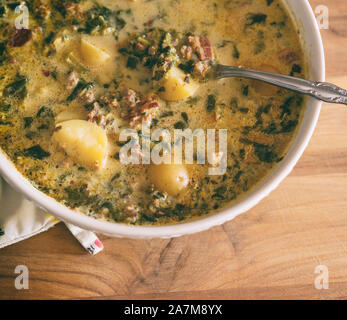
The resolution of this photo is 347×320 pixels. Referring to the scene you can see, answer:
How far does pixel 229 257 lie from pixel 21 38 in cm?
122

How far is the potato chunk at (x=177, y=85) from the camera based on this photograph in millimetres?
1584

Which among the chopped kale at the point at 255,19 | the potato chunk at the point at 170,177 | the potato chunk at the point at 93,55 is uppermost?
the chopped kale at the point at 255,19

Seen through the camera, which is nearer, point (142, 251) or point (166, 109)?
point (166, 109)

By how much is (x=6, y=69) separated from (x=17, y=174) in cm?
44

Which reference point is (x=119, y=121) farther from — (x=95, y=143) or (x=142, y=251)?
(x=142, y=251)

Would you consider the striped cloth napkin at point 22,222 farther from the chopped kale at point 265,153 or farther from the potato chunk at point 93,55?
the chopped kale at point 265,153

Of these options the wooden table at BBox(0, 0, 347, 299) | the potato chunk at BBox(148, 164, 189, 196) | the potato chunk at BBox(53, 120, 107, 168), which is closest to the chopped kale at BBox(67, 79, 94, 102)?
the potato chunk at BBox(53, 120, 107, 168)

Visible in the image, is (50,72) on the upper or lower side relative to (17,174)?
upper

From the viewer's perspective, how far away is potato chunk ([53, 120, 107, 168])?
1.53 m

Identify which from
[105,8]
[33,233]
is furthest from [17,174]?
[105,8]

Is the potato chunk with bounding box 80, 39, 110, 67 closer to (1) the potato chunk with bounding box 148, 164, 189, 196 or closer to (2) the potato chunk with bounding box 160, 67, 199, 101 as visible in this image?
(2) the potato chunk with bounding box 160, 67, 199, 101

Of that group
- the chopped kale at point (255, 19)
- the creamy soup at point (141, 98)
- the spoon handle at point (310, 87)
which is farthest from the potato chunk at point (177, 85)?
the chopped kale at point (255, 19)

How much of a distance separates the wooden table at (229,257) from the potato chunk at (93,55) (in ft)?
2.20

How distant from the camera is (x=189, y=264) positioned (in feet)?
5.74
